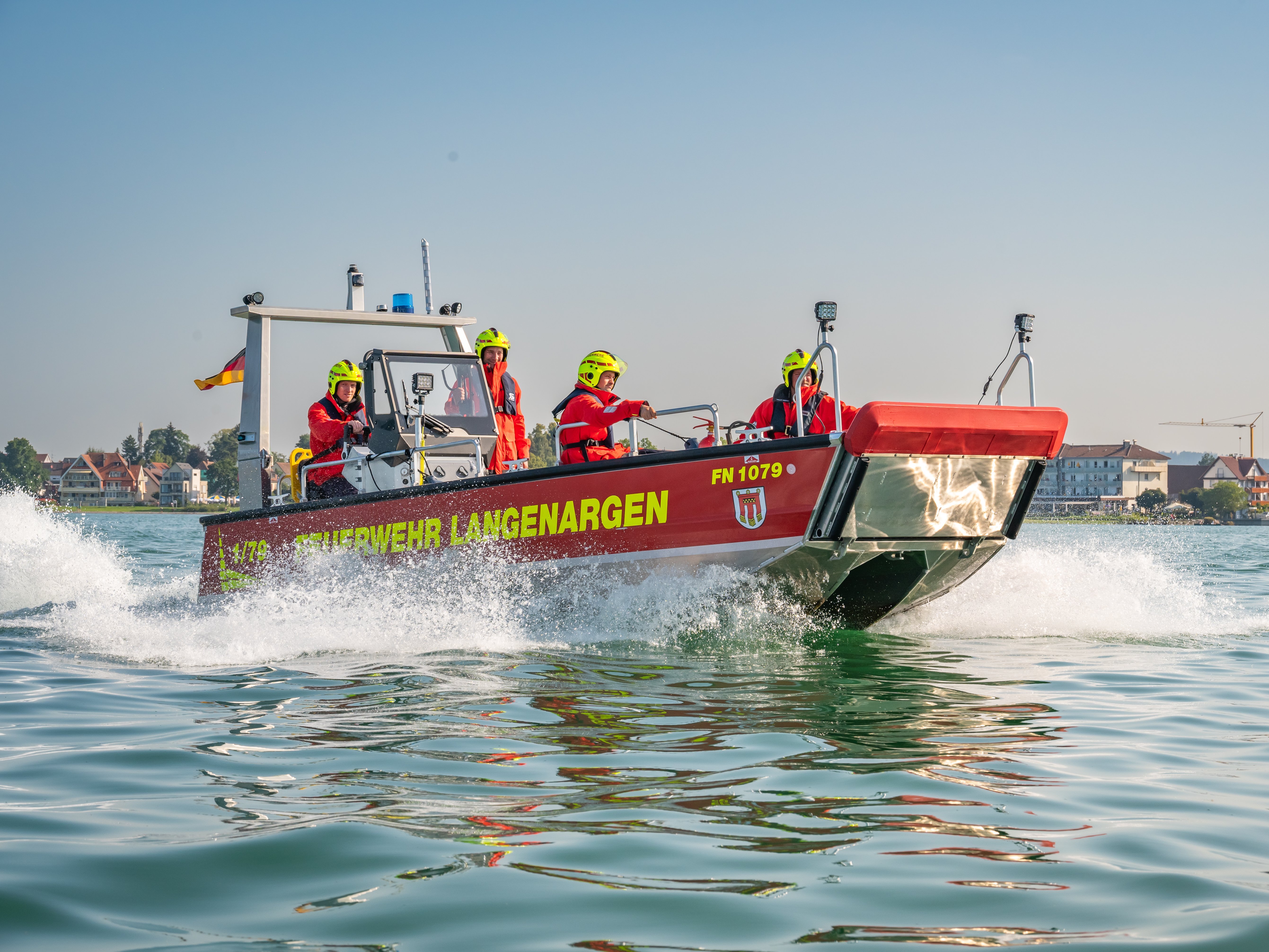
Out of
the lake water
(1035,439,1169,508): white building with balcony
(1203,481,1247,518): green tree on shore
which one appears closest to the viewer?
the lake water

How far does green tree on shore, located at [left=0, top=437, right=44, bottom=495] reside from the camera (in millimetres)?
123312

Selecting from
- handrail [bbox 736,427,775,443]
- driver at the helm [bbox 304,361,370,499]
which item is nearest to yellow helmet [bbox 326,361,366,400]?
driver at the helm [bbox 304,361,370,499]

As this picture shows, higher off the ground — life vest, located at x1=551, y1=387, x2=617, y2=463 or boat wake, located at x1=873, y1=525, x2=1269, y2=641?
life vest, located at x1=551, y1=387, x2=617, y2=463

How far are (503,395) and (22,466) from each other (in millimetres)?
135937

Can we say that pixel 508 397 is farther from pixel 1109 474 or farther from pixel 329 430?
pixel 1109 474

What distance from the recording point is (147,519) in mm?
70812

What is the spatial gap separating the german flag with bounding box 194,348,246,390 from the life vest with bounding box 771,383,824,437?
15.6 feet

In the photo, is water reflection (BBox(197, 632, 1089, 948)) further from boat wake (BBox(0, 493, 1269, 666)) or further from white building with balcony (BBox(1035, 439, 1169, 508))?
white building with balcony (BBox(1035, 439, 1169, 508))

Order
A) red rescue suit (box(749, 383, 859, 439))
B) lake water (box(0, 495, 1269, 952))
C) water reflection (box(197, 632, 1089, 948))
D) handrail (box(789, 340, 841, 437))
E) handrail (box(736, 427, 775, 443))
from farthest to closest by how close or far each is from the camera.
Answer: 1. red rescue suit (box(749, 383, 859, 439))
2. handrail (box(736, 427, 775, 443))
3. handrail (box(789, 340, 841, 437))
4. water reflection (box(197, 632, 1089, 948))
5. lake water (box(0, 495, 1269, 952))

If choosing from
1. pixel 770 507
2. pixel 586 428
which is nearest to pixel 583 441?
pixel 586 428

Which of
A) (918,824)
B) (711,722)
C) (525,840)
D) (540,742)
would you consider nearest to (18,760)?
(540,742)

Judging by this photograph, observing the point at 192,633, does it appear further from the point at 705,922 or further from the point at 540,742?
the point at 705,922

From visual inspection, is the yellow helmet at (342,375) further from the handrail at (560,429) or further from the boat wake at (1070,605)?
the boat wake at (1070,605)

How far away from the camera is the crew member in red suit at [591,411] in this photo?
7516mm
